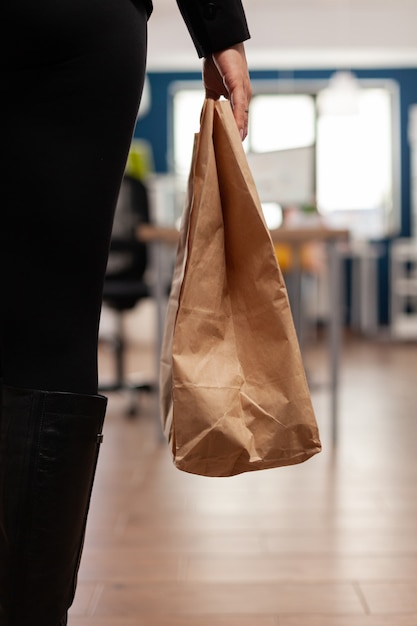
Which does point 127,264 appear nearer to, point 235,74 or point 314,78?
point 235,74

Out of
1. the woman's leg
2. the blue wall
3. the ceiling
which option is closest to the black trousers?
the woman's leg

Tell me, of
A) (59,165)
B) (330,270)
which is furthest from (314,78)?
(59,165)

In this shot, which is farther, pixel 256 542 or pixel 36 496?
pixel 256 542

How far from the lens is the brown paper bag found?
82 cm

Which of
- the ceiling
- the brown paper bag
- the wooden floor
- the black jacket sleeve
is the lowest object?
the wooden floor

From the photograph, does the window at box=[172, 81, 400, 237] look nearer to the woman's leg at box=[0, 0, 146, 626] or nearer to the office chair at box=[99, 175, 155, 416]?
the office chair at box=[99, 175, 155, 416]

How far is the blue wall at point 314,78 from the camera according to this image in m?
8.03

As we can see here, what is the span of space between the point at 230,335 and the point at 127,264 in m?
2.59

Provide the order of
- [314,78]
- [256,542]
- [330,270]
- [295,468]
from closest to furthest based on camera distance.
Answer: [256,542]
[295,468]
[330,270]
[314,78]

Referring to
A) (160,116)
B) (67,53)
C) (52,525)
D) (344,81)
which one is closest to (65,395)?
(52,525)

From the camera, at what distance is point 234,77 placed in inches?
33.5

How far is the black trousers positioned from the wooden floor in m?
0.55

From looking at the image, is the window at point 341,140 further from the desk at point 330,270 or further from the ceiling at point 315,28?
the desk at point 330,270

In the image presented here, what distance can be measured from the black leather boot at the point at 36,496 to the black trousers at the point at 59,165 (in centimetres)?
2
